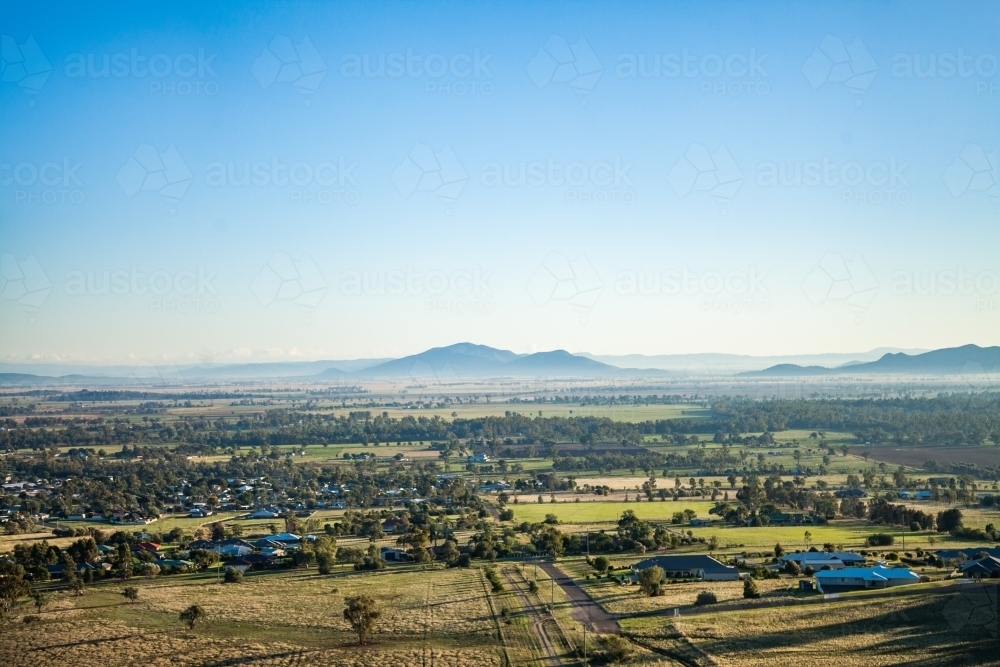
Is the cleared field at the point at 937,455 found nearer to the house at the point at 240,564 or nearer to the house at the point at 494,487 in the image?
the house at the point at 494,487

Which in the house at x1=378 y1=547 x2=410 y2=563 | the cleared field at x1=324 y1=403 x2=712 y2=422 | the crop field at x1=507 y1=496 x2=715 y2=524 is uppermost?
the cleared field at x1=324 y1=403 x2=712 y2=422

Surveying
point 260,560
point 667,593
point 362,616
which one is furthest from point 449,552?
point 362,616

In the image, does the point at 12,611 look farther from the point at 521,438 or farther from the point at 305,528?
the point at 521,438

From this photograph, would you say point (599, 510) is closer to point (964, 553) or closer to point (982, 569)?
point (964, 553)

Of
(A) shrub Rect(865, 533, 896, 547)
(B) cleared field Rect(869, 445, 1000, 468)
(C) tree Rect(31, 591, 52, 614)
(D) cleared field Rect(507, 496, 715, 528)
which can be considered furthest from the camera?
(B) cleared field Rect(869, 445, 1000, 468)

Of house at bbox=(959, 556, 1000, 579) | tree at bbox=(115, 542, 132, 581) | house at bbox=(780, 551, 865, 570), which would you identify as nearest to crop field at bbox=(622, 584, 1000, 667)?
house at bbox=(959, 556, 1000, 579)

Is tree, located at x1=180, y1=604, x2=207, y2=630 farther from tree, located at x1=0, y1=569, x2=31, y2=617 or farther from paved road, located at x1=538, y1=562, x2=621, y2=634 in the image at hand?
paved road, located at x1=538, y1=562, x2=621, y2=634

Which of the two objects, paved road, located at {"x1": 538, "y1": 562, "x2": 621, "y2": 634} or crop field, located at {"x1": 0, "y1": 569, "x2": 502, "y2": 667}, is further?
paved road, located at {"x1": 538, "y1": 562, "x2": 621, "y2": 634}
